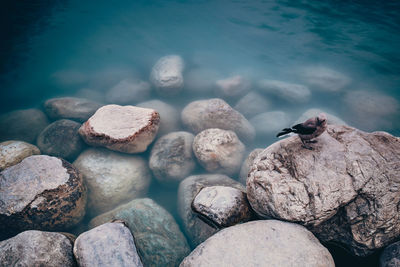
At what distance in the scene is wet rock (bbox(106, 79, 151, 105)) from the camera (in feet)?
22.4

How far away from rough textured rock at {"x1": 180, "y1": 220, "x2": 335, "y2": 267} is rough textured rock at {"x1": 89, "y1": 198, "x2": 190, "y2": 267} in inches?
47.8

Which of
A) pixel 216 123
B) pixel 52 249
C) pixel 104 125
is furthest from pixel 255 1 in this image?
pixel 52 249

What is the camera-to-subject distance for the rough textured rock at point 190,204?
325 centimetres

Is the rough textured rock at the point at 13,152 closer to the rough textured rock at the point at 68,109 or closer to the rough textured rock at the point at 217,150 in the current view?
the rough textured rock at the point at 68,109

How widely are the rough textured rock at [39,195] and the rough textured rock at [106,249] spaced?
1222mm

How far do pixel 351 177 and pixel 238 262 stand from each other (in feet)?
5.49

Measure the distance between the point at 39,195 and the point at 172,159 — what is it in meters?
2.54

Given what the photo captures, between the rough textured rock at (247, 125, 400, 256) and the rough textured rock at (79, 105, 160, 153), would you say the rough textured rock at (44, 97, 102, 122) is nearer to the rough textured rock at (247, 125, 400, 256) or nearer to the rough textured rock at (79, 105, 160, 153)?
the rough textured rock at (79, 105, 160, 153)

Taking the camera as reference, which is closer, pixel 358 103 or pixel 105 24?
pixel 358 103

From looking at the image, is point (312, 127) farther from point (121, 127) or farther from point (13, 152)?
point (13, 152)

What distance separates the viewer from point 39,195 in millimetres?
2781

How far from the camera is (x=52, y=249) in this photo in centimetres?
221

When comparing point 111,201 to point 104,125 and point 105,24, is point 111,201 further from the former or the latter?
point 105,24

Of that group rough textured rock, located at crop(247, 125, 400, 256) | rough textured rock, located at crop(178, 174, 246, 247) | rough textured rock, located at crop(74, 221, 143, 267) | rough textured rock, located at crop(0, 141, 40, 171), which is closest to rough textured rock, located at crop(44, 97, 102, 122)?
rough textured rock, located at crop(0, 141, 40, 171)
